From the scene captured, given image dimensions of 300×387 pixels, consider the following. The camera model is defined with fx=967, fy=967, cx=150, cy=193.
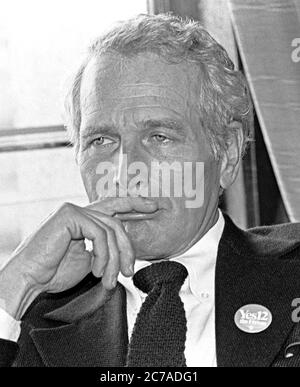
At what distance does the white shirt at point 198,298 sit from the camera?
1792 mm

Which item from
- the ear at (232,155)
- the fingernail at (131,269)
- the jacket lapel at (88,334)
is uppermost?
the ear at (232,155)

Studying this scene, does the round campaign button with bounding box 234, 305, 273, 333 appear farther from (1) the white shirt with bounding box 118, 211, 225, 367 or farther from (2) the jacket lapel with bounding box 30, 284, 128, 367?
(2) the jacket lapel with bounding box 30, 284, 128, 367

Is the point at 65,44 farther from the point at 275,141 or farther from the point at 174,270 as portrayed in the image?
the point at 174,270

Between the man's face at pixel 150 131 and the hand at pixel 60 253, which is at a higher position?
the man's face at pixel 150 131

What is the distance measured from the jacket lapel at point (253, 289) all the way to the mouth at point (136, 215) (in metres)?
0.17

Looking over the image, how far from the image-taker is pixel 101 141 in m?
1.92

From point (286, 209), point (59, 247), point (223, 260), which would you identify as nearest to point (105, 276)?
point (59, 247)

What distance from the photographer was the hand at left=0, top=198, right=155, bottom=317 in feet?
5.64
